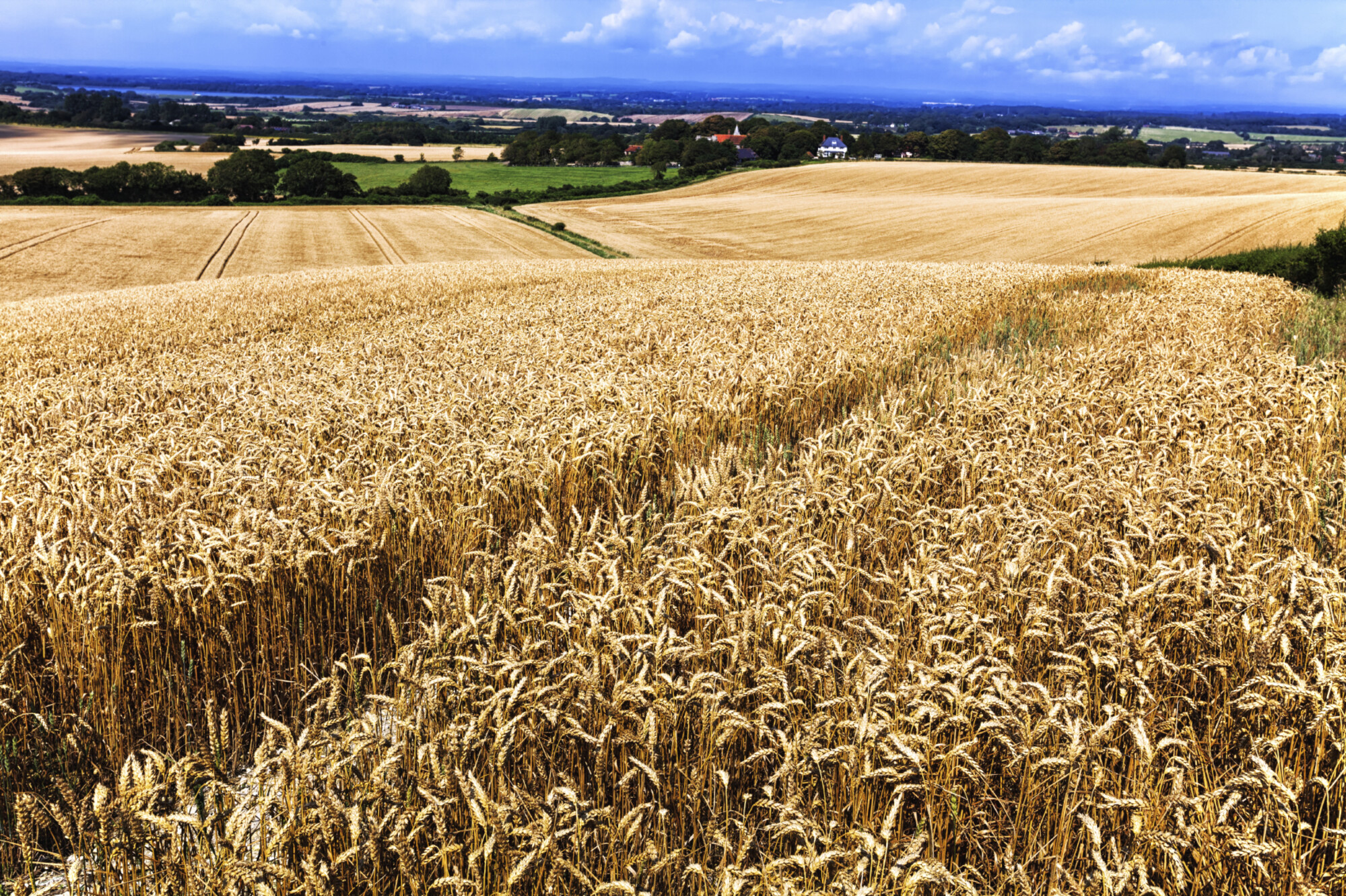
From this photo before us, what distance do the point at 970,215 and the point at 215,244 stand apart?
49.6 metres

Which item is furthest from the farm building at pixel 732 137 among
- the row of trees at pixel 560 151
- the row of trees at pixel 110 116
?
the row of trees at pixel 110 116

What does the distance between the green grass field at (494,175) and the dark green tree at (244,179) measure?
11.1 metres

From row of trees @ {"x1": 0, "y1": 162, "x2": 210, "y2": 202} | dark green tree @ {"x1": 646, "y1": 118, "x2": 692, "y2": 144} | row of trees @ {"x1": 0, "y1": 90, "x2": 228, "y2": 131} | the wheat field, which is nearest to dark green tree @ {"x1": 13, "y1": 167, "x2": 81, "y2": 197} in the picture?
row of trees @ {"x1": 0, "y1": 162, "x2": 210, "y2": 202}

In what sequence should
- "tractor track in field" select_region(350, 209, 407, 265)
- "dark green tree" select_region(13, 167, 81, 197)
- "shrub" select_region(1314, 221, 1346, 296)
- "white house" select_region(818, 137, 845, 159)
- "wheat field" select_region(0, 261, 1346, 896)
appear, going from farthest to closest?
"white house" select_region(818, 137, 845, 159) < "dark green tree" select_region(13, 167, 81, 197) < "tractor track in field" select_region(350, 209, 407, 265) < "shrub" select_region(1314, 221, 1346, 296) < "wheat field" select_region(0, 261, 1346, 896)

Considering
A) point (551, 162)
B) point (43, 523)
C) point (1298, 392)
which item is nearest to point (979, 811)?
point (43, 523)

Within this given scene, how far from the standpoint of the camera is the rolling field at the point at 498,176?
88438 mm

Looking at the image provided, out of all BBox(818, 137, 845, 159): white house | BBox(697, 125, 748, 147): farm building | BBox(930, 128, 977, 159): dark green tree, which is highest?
BBox(697, 125, 748, 147): farm building

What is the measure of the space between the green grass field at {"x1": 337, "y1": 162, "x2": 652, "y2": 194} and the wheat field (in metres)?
87.6

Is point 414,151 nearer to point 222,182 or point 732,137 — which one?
point 222,182

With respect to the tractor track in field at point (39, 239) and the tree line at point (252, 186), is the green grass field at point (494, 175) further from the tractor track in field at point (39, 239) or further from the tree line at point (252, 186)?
the tractor track in field at point (39, 239)

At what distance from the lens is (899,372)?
8.50 metres

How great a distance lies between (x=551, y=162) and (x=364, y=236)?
232ft

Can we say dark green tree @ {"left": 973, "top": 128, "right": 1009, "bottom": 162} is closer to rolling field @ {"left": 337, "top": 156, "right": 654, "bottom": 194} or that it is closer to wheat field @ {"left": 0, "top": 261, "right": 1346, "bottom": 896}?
rolling field @ {"left": 337, "top": 156, "right": 654, "bottom": 194}

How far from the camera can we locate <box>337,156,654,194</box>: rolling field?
290ft
